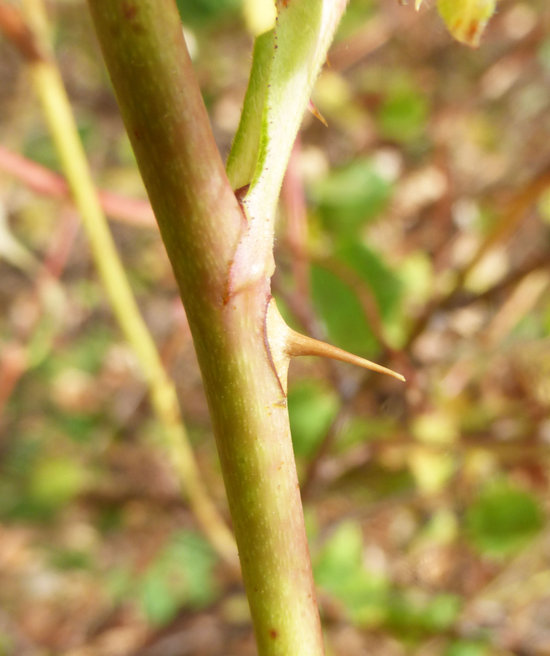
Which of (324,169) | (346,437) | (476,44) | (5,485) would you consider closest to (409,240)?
(324,169)

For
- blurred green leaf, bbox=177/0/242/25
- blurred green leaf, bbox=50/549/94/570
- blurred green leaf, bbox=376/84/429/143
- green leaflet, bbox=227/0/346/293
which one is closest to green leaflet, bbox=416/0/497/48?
green leaflet, bbox=227/0/346/293

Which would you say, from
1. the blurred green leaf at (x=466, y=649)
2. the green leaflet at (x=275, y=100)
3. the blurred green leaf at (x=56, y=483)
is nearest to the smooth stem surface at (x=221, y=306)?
the green leaflet at (x=275, y=100)

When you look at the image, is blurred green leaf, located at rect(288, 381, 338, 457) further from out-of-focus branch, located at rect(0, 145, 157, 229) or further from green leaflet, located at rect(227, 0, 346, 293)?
green leaflet, located at rect(227, 0, 346, 293)

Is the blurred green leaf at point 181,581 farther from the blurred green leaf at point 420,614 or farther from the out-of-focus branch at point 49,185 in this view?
the out-of-focus branch at point 49,185

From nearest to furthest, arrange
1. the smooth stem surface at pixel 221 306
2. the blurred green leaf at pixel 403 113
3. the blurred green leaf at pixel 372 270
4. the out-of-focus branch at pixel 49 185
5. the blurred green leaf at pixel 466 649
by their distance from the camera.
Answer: the smooth stem surface at pixel 221 306 → the out-of-focus branch at pixel 49 185 → the blurred green leaf at pixel 372 270 → the blurred green leaf at pixel 466 649 → the blurred green leaf at pixel 403 113

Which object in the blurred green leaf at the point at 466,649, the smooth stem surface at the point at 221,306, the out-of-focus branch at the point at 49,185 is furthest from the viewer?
the blurred green leaf at the point at 466,649

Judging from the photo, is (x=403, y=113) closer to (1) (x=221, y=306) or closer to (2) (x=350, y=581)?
(2) (x=350, y=581)

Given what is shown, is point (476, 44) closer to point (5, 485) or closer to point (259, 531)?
point (259, 531)
